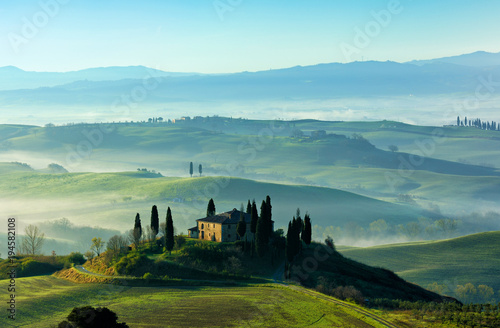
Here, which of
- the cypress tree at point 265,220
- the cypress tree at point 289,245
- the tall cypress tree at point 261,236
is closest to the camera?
the tall cypress tree at point 261,236

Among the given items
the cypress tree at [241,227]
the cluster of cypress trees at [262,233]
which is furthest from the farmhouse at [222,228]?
the cluster of cypress trees at [262,233]

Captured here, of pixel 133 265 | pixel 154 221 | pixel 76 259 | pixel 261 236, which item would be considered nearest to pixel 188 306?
pixel 133 265

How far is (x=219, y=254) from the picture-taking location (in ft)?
358

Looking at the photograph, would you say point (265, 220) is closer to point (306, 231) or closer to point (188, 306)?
point (306, 231)

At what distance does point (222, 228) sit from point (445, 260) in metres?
79.8

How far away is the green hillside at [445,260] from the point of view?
14838 centimetres

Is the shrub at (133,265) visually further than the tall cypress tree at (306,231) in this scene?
No

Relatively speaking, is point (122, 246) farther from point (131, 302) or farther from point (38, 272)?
point (131, 302)

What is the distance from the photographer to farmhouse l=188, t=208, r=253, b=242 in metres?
118

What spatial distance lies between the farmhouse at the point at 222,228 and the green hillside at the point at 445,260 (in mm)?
55458


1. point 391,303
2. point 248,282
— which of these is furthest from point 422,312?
point 248,282

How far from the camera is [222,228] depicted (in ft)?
387

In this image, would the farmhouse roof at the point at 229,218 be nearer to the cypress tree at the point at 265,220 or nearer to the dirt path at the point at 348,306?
the cypress tree at the point at 265,220

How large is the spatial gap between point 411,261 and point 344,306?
298ft
